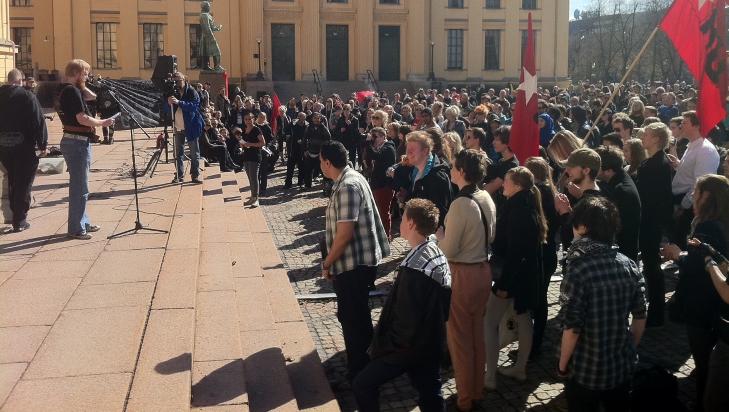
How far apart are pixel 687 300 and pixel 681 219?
95.8 inches

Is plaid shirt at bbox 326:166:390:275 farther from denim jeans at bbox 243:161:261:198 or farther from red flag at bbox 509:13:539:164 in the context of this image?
denim jeans at bbox 243:161:261:198

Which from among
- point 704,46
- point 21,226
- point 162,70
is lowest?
point 21,226

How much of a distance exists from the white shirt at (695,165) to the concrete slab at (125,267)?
5.41 m

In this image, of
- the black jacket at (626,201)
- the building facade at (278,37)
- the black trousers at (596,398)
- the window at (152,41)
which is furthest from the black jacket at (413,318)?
the window at (152,41)

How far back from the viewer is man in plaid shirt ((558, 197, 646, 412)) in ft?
14.1

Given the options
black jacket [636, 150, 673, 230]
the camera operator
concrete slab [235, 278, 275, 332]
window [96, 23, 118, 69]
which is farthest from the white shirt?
window [96, 23, 118, 69]

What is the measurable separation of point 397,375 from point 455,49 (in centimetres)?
4661

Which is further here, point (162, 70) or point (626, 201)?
point (162, 70)

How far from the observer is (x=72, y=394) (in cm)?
438

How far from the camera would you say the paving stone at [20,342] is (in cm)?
493

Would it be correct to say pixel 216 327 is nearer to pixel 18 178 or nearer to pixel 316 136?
pixel 18 178

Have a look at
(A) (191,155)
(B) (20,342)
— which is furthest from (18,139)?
(A) (191,155)

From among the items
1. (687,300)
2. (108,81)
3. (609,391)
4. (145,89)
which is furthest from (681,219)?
(145,89)

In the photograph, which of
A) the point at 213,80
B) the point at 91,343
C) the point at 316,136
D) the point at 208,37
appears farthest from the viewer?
the point at 208,37
